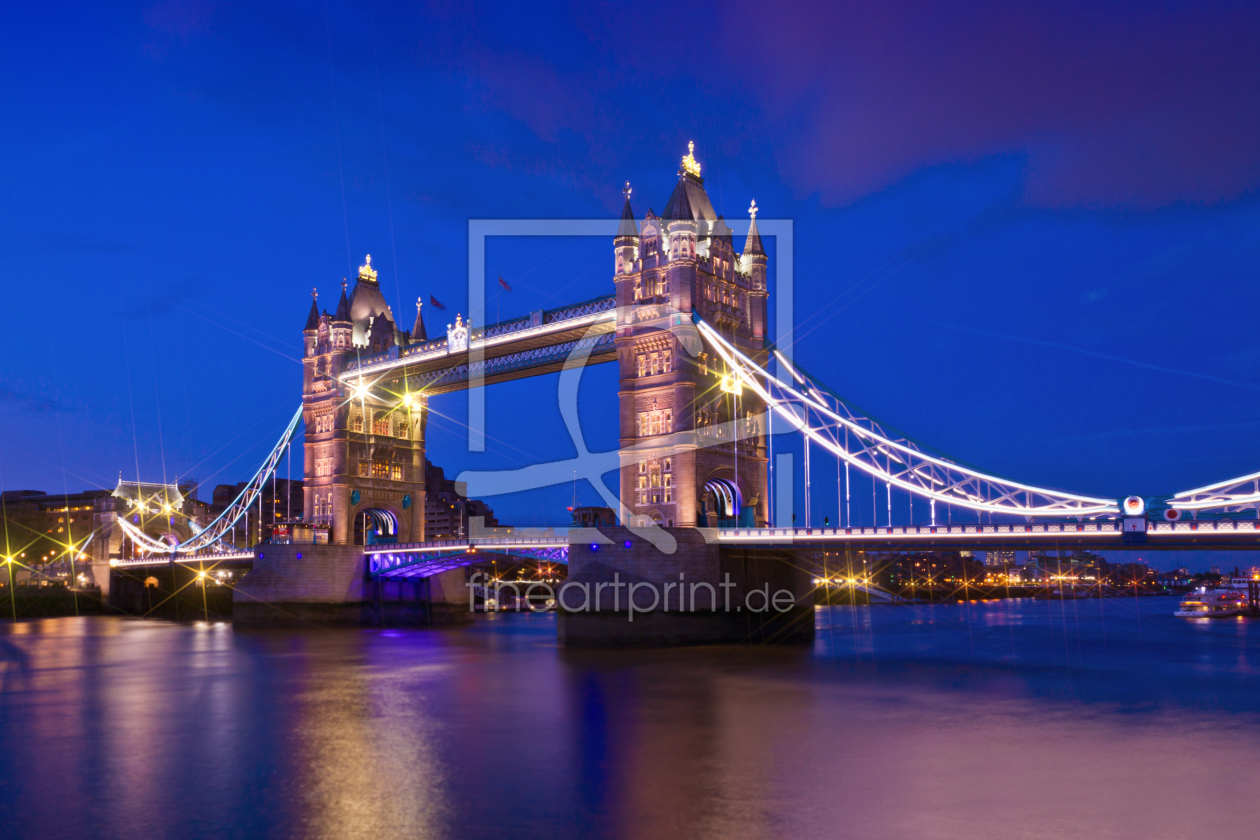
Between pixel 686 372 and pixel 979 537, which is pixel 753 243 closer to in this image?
pixel 686 372

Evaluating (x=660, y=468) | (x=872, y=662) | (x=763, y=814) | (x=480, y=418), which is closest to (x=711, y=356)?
(x=660, y=468)

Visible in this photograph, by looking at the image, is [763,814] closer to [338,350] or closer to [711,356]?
[711,356]

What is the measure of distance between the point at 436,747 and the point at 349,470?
3981 centimetres

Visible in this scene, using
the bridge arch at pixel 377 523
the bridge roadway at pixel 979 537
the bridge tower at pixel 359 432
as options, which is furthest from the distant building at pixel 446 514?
the bridge roadway at pixel 979 537

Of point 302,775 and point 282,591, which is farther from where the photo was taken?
point 282,591

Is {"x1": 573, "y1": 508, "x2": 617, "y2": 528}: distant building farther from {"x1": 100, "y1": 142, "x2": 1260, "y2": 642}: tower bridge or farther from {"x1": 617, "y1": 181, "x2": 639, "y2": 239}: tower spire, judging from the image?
{"x1": 617, "y1": 181, "x2": 639, "y2": 239}: tower spire

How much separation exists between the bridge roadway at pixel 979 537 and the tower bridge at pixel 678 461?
0.25 ft

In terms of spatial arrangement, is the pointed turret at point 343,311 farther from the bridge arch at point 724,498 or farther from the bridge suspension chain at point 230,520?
the bridge arch at point 724,498

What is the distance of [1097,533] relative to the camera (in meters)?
29.9

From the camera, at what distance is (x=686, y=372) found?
133 feet

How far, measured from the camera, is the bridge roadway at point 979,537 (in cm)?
2873

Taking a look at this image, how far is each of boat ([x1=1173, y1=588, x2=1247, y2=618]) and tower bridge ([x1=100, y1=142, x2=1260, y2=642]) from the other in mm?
51707

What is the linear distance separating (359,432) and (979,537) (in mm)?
38290

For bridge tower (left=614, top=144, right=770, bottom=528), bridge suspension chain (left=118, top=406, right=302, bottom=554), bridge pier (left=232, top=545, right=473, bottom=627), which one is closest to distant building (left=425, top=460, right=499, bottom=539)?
bridge suspension chain (left=118, top=406, right=302, bottom=554)
